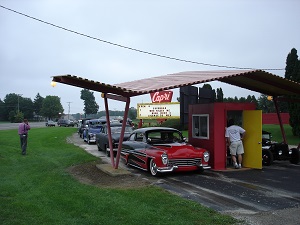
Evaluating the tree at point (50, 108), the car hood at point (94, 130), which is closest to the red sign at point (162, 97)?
the car hood at point (94, 130)

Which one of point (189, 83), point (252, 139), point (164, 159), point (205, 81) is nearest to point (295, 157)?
point (252, 139)

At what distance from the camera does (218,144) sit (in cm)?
1187

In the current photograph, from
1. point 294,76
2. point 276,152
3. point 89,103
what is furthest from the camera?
point 89,103

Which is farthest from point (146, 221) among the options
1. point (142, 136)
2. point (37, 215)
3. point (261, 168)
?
point (261, 168)

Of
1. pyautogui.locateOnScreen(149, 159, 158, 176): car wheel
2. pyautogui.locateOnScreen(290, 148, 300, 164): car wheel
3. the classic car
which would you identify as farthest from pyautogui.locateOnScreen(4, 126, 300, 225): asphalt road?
pyautogui.locateOnScreen(290, 148, 300, 164): car wheel

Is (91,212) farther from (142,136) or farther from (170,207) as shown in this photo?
(142,136)

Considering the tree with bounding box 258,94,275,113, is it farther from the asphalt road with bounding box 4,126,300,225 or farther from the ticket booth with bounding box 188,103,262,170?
the asphalt road with bounding box 4,126,300,225

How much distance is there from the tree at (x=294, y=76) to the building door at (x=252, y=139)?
12.8 m

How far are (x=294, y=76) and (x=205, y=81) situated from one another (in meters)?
16.4

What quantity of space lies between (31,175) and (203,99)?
970 centimetres

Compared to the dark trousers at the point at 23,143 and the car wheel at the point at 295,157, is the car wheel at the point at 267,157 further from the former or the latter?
the dark trousers at the point at 23,143

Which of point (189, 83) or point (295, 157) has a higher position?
point (189, 83)

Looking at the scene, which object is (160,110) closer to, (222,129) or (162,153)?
(222,129)

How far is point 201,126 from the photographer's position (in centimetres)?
1265
